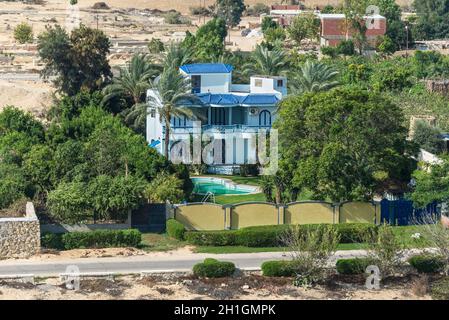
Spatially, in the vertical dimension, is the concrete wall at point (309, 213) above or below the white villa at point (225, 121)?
below

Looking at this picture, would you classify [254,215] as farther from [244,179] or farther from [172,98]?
[172,98]

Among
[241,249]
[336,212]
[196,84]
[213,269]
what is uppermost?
[196,84]

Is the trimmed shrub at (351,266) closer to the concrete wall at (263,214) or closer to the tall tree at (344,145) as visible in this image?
the concrete wall at (263,214)

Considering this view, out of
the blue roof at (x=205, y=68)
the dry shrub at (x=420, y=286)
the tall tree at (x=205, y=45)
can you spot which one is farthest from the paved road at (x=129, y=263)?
the tall tree at (x=205, y=45)

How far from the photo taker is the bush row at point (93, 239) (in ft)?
144

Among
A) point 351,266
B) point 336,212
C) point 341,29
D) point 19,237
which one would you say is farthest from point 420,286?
point 341,29

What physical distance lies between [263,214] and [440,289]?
10.4 m

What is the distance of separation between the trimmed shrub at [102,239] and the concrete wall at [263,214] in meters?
3.57

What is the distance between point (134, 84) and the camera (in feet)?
213

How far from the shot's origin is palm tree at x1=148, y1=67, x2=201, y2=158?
58.2m

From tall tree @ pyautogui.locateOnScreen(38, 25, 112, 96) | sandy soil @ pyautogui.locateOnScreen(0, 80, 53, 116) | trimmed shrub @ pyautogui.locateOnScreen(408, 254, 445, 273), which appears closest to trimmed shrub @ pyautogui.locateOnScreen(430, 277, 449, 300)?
trimmed shrub @ pyautogui.locateOnScreen(408, 254, 445, 273)

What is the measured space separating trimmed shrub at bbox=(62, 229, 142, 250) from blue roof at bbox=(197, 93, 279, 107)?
16650 millimetres
